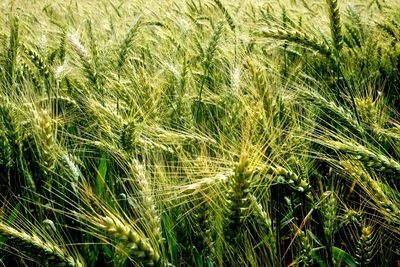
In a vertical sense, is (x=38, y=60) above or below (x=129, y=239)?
above

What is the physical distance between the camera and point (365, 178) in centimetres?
101

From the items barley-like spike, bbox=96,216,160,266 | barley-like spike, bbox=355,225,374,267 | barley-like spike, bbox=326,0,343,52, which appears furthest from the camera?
barley-like spike, bbox=326,0,343,52

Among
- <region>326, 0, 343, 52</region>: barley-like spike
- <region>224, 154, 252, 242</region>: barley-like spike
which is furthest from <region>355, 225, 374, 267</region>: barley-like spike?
<region>326, 0, 343, 52</region>: barley-like spike

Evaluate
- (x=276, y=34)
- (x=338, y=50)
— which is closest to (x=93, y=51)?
(x=276, y=34)

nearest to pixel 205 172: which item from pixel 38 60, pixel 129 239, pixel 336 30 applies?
pixel 129 239

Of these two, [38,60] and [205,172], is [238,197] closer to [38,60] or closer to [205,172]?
[205,172]

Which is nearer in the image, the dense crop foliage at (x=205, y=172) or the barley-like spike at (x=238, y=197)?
the barley-like spike at (x=238, y=197)

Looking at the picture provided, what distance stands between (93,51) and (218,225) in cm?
119

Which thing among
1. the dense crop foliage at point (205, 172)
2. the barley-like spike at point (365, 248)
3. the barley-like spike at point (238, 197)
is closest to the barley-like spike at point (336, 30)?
the dense crop foliage at point (205, 172)

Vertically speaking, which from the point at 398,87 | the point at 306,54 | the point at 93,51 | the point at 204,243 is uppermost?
the point at 93,51

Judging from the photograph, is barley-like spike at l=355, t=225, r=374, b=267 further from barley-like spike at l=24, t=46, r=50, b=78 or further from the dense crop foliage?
barley-like spike at l=24, t=46, r=50, b=78

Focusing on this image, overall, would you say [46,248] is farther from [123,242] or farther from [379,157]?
[379,157]

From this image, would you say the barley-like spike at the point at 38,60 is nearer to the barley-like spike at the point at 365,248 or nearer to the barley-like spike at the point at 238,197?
the barley-like spike at the point at 238,197

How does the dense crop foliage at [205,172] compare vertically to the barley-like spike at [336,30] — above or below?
below
